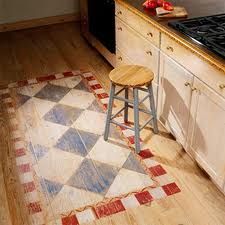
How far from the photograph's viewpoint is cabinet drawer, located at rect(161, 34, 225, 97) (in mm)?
1708

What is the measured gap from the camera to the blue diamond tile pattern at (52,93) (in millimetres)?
3006

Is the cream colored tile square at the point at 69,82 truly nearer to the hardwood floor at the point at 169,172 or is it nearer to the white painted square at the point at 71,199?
the hardwood floor at the point at 169,172

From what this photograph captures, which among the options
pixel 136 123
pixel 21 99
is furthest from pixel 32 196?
pixel 21 99

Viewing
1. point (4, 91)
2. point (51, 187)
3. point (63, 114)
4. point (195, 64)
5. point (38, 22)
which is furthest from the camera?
point (38, 22)

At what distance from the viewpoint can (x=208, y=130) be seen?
6.26 feet

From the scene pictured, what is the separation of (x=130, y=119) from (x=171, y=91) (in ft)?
1.86

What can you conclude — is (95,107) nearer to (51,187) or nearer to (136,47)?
(136,47)

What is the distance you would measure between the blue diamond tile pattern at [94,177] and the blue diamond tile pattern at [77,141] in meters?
0.13

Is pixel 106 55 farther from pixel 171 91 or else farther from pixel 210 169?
pixel 210 169

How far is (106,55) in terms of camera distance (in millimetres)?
3447

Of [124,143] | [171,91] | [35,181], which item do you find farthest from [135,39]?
[35,181]

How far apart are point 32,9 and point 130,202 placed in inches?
133

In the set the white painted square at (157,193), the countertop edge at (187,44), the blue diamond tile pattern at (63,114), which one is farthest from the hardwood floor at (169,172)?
the countertop edge at (187,44)

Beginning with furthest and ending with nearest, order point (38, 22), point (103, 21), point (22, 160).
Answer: point (38, 22) < point (103, 21) < point (22, 160)
